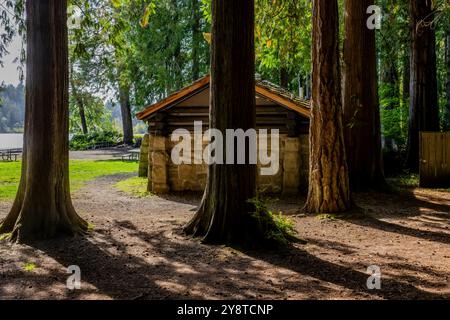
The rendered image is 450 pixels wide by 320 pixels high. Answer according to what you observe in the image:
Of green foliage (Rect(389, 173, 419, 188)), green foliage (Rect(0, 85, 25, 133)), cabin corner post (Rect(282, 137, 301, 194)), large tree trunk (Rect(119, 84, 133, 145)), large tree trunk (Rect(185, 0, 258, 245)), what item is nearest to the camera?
large tree trunk (Rect(185, 0, 258, 245))

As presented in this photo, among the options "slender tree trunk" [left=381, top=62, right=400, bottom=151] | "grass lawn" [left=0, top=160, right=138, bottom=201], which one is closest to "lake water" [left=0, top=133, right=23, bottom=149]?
"grass lawn" [left=0, top=160, right=138, bottom=201]

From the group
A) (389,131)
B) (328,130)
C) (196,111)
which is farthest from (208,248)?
(389,131)

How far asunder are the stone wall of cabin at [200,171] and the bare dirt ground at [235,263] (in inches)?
160

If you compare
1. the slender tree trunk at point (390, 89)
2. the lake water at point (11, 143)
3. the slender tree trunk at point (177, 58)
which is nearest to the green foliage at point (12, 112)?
the lake water at point (11, 143)

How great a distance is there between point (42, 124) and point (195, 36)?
2475 centimetres

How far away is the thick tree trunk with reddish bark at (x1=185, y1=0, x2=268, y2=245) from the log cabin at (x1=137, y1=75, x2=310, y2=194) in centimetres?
672

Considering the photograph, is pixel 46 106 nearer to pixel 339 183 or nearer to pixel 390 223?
pixel 339 183

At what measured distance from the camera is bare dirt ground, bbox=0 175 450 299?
16.1ft

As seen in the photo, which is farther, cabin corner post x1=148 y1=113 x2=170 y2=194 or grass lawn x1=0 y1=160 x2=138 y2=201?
grass lawn x1=0 y1=160 x2=138 y2=201

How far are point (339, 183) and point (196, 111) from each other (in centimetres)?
626

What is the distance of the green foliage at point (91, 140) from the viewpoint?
40531 millimetres

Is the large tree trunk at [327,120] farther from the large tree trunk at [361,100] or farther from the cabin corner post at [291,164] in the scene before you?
the cabin corner post at [291,164]

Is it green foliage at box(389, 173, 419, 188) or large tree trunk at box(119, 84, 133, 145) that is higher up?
large tree trunk at box(119, 84, 133, 145)

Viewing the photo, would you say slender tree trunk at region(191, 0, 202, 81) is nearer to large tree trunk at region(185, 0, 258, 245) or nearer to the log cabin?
the log cabin
